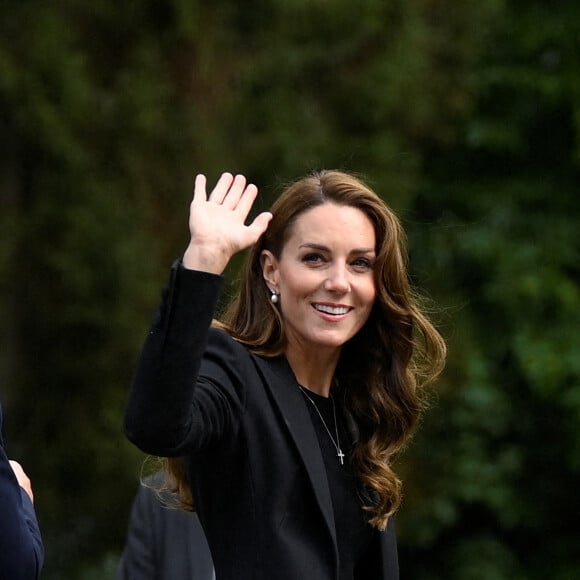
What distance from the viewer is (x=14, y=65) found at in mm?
6293

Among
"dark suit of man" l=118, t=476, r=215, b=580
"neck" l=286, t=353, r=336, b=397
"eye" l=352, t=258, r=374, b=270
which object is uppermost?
"eye" l=352, t=258, r=374, b=270

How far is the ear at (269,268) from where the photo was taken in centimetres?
285

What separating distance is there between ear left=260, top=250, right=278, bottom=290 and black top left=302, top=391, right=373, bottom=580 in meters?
0.22

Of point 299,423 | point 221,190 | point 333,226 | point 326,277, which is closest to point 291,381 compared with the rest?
point 299,423

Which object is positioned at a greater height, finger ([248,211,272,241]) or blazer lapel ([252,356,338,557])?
finger ([248,211,272,241])

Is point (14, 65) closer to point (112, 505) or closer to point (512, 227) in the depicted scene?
point (112, 505)

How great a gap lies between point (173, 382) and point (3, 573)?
39 cm

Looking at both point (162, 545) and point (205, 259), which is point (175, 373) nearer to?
point (205, 259)

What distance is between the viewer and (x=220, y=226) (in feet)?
8.04

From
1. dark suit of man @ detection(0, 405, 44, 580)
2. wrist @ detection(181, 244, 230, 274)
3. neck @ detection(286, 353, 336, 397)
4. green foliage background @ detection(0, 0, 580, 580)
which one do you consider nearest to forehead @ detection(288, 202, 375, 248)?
neck @ detection(286, 353, 336, 397)

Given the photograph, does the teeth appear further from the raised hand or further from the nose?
the raised hand

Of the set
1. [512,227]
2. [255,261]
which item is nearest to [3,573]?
[255,261]

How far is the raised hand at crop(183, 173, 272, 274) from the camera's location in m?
2.41

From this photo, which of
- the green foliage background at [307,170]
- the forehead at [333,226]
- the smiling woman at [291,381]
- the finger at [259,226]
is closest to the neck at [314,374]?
the smiling woman at [291,381]
